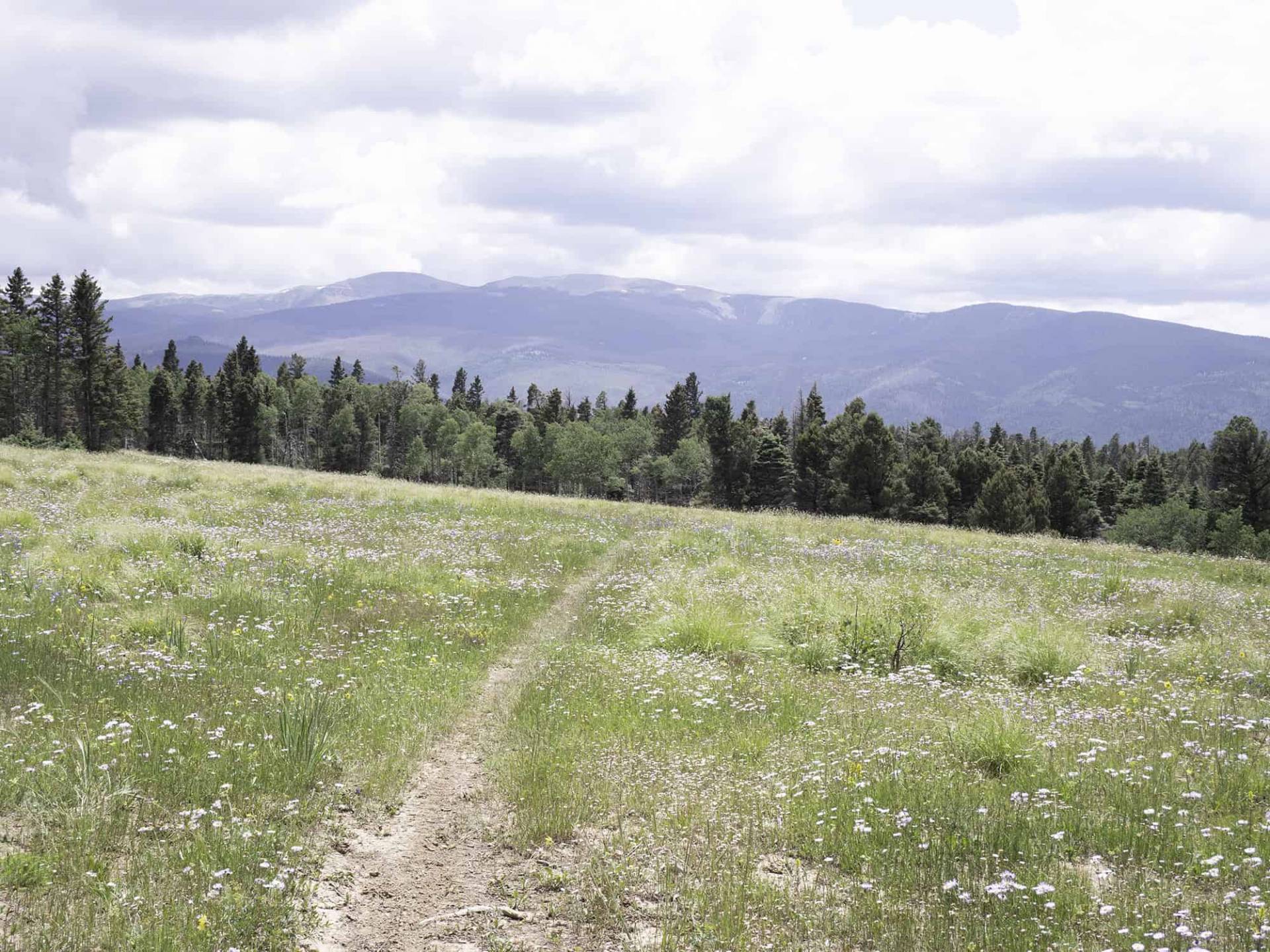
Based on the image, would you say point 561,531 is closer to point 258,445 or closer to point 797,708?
point 797,708

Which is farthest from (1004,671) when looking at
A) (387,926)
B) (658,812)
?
(387,926)

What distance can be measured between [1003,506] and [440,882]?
8203cm

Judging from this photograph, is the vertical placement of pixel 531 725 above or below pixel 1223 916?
below

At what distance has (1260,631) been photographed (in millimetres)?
14805

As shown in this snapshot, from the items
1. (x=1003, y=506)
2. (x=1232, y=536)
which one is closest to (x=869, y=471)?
(x=1003, y=506)

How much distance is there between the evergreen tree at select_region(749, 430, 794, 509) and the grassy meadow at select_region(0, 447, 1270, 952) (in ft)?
231

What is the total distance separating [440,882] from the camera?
629cm

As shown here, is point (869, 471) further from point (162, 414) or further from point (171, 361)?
point (171, 361)

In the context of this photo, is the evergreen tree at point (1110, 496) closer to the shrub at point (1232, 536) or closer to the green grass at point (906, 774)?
the shrub at point (1232, 536)

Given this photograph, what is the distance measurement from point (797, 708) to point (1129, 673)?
18.1ft

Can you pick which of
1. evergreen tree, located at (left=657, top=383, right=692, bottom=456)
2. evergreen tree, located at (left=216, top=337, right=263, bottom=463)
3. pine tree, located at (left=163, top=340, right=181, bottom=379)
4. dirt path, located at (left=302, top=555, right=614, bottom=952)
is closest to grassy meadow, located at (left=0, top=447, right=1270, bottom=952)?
dirt path, located at (left=302, top=555, right=614, bottom=952)

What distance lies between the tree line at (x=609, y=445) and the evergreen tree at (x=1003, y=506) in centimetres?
22

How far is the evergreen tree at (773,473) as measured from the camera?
89.3 meters

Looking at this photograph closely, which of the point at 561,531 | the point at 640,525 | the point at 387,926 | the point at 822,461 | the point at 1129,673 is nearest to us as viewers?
the point at 387,926
